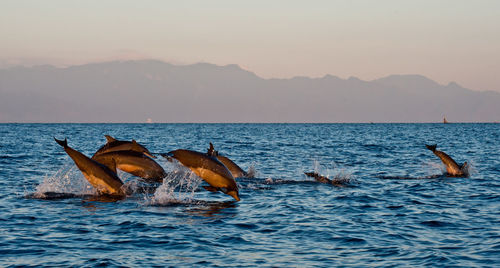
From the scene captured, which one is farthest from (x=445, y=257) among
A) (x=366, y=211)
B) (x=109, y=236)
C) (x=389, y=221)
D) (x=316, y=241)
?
(x=109, y=236)

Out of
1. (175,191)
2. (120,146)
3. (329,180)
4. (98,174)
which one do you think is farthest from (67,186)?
(329,180)

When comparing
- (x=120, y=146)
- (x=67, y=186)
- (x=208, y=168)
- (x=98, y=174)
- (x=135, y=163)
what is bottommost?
(x=67, y=186)

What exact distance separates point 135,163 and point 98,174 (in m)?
3.55

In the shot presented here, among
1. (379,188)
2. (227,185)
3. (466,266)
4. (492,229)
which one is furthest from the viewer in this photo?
(379,188)

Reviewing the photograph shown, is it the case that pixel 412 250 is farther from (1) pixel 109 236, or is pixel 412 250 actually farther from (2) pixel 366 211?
(1) pixel 109 236

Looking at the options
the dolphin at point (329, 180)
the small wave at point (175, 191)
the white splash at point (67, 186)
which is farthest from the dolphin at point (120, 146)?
the dolphin at point (329, 180)

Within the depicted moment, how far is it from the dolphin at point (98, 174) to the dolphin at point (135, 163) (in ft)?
6.93

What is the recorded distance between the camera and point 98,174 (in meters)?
17.5

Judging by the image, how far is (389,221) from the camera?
1457cm

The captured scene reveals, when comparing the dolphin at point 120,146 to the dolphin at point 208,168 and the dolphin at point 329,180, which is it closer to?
the dolphin at point 208,168

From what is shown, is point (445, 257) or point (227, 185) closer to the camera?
point (445, 257)

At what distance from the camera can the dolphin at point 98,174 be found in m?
17.4

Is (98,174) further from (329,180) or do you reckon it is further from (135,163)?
(329,180)

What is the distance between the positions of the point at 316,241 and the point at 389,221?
3.30m
